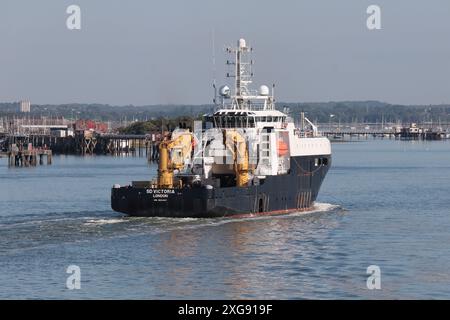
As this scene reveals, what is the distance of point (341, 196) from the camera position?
75.1m

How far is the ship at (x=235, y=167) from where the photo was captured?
172 feet

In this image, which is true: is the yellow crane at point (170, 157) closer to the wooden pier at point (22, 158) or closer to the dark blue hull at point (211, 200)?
→ the dark blue hull at point (211, 200)

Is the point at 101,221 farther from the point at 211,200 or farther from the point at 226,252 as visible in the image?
the point at 226,252

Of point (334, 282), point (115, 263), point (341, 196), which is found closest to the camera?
point (334, 282)

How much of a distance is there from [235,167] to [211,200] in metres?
4.62

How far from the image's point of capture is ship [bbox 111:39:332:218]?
52.6 metres

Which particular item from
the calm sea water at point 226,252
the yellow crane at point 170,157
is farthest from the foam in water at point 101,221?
the yellow crane at point 170,157

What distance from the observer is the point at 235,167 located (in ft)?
186

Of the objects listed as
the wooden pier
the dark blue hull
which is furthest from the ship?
the wooden pier

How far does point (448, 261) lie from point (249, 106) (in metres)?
22.9

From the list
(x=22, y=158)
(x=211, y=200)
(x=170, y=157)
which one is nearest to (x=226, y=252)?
(x=211, y=200)
